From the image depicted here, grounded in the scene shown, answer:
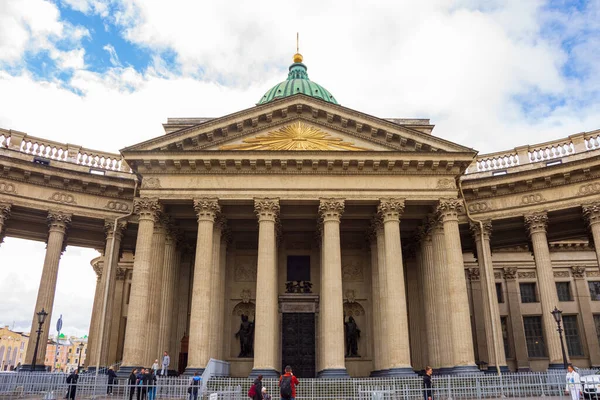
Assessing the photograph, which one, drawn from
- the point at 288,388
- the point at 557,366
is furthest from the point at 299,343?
the point at 288,388

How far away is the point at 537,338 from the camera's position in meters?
39.3

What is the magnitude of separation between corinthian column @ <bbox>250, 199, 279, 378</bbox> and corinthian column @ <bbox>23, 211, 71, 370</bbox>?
37.0ft

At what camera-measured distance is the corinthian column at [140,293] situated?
24.1 m

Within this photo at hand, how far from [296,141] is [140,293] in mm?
11209

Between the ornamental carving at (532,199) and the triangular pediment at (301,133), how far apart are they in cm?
523

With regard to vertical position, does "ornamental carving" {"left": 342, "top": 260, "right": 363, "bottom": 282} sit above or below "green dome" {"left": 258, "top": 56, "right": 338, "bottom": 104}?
below

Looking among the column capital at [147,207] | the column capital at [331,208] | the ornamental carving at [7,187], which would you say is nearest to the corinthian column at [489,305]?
the column capital at [331,208]

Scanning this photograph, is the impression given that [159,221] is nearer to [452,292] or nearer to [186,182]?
[186,182]

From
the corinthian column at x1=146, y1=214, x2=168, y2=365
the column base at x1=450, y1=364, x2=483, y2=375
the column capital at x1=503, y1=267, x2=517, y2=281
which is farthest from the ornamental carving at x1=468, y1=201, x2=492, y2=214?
the corinthian column at x1=146, y1=214, x2=168, y2=365

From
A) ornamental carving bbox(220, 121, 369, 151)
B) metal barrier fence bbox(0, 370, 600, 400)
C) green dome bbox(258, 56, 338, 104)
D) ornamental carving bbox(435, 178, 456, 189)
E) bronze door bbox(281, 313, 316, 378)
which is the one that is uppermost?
green dome bbox(258, 56, 338, 104)

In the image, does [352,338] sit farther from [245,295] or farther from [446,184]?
[446,184]

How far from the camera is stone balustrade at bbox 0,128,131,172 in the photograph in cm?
2906

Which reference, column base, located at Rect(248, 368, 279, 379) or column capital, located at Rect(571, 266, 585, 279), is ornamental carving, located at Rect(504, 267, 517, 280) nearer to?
column capital, located at Rect(571, 266, 585, 279)

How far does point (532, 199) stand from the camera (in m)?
29.1
